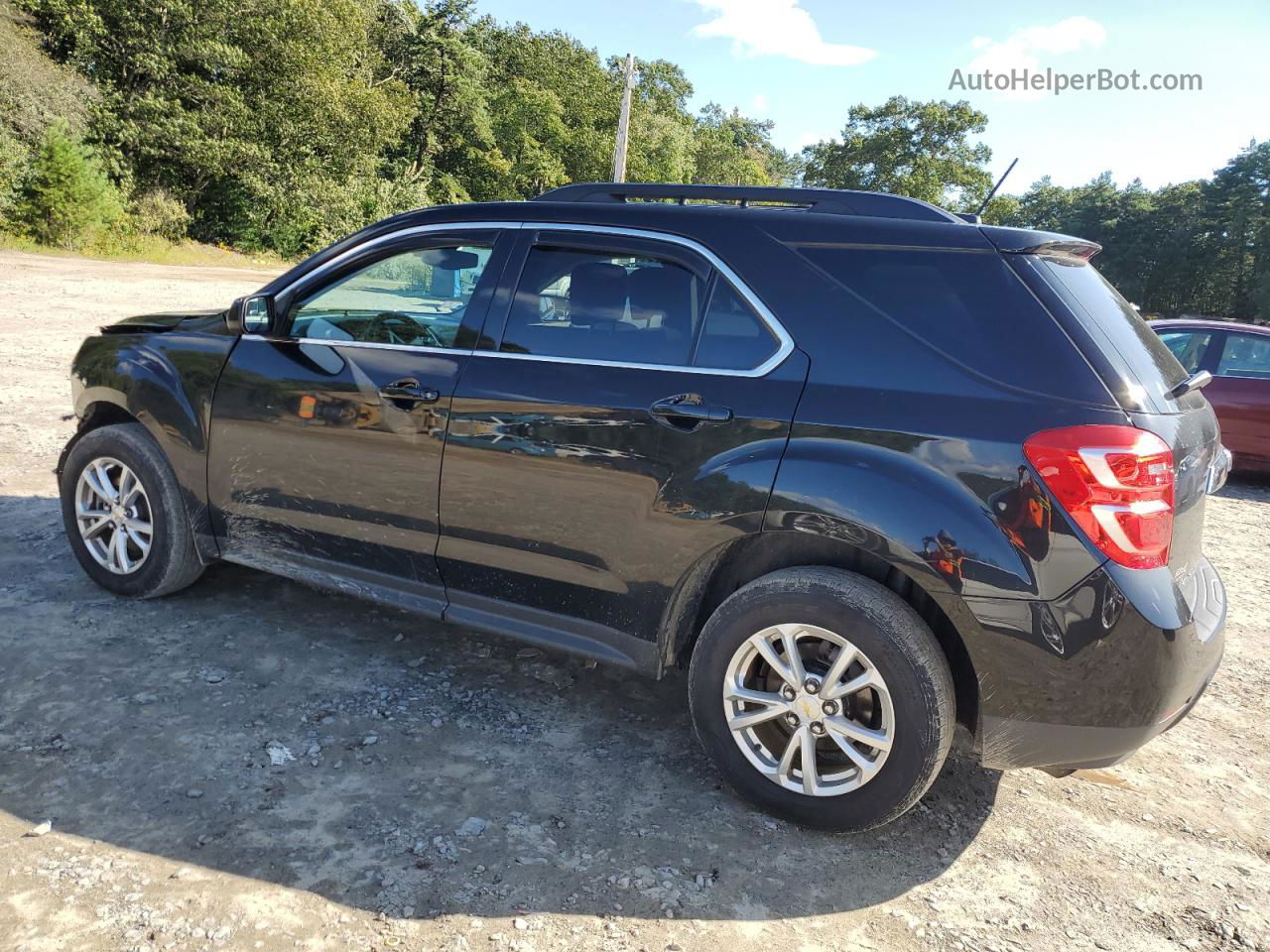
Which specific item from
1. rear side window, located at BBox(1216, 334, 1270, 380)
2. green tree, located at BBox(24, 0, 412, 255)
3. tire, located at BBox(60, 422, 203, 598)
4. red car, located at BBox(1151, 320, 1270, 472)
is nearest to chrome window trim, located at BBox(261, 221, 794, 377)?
tire, located at BBox(60, 422, 203, 598)

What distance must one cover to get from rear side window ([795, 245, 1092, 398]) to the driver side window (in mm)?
1390

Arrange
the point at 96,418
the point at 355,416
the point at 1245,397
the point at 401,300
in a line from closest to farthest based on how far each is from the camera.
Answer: the point at 355,416, the point at 401,300, the point at 96,418, the point at 1245,397

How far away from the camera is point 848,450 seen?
2.77 meters

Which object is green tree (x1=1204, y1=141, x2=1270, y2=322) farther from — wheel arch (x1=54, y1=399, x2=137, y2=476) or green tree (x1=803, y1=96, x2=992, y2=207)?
wheel arch (x1=54, y1=399, x2=137, y2=476)

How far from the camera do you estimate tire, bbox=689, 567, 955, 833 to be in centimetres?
269

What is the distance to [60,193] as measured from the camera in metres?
27.0

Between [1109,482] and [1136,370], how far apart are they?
44cm

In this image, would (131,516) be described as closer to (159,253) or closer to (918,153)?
(159,253)

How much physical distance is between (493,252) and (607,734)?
73.4 inches

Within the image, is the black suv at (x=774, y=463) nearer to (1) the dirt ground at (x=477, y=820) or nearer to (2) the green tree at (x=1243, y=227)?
(1) the dirt ground at (x=477, y=820)

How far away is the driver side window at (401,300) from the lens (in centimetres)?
356

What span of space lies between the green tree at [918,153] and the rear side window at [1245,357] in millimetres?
56544

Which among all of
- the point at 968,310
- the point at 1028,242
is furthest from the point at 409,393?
the point at 1028,242

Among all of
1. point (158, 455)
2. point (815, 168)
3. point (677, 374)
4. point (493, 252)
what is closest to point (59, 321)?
point (158, 455)
